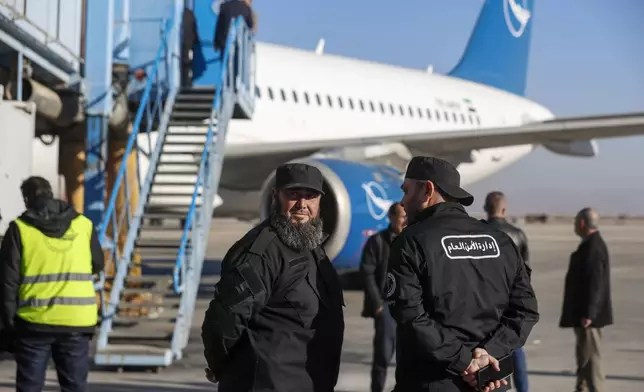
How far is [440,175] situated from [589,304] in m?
Result: 3.36

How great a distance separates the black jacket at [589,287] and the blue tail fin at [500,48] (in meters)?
20.7

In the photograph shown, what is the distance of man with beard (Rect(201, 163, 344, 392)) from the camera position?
3.31 metres

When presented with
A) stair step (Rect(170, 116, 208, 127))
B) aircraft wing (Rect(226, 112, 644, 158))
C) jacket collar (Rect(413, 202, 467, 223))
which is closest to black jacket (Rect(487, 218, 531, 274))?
jacket collar (Rect(413, 202, 467, 223))

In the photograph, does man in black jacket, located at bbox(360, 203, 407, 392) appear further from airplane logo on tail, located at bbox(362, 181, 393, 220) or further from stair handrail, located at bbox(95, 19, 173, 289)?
airplane logo on tail, located at bbox(362, 181, 393, 220)

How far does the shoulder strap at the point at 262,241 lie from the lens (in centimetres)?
335

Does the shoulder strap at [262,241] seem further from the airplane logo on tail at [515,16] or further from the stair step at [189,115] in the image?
the airplane logo on tail at [515,16]

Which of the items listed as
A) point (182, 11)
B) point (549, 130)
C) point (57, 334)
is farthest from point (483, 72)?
point (57, 334)

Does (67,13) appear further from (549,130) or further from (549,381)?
(549,130)

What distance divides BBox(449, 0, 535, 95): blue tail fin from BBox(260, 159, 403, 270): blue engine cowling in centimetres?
1602

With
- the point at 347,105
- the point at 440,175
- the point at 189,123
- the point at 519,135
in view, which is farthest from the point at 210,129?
the point at 347,105

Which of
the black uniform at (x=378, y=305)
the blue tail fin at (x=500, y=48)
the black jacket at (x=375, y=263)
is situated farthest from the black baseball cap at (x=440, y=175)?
the blue tail fin at (x=500, y=48)

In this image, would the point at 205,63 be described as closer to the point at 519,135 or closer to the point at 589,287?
the point at 519,135

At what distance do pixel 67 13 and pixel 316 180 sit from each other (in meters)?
6.40

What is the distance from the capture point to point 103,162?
10023 mm
